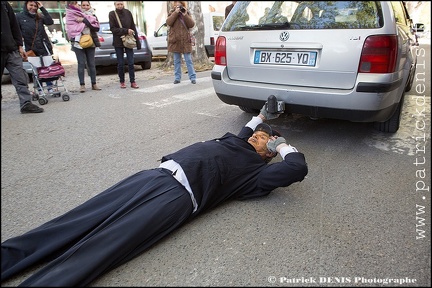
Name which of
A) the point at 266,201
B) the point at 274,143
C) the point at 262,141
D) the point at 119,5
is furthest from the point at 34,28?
the point at 266,201

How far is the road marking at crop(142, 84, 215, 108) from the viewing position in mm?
5742

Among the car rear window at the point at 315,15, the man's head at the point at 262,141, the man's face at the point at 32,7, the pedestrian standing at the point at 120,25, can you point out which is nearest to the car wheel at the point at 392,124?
the car rear window at the point at 315,15

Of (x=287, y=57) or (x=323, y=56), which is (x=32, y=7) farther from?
(x=323, y=56)

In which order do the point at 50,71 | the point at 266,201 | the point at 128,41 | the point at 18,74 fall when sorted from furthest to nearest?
1. the point at 128,41
2. the point at 50,71
3. the point at 18,74
4. the point at 266,201

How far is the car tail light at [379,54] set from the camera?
111 inches

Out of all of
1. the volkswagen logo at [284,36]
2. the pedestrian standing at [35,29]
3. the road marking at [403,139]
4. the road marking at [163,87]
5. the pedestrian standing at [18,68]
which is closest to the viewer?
the volkswagen logo at [284,36]

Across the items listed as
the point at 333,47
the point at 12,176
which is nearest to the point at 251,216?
the point at 333,47

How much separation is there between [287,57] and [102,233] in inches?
93.4

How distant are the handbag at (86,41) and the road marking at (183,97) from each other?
1764 mm

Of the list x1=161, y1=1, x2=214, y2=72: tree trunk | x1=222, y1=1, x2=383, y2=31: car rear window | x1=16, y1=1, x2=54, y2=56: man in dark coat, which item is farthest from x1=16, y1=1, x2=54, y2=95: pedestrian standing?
x1=161, y1=1, x2=214, y2=72: tree trunk

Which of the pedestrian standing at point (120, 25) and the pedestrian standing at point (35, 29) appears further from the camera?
the pedestrian standing at point (120, 25)

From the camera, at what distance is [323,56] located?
2988 mm

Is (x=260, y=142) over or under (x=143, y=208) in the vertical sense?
over

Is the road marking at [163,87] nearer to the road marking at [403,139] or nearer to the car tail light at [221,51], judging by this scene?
the car tail light at [221,51]
